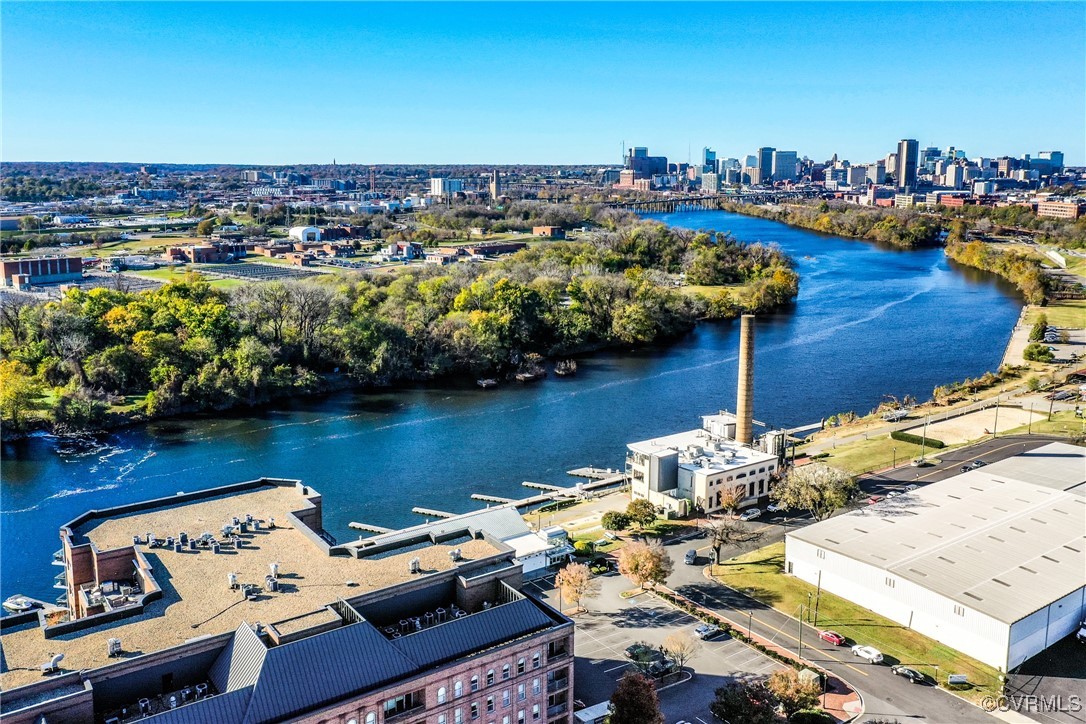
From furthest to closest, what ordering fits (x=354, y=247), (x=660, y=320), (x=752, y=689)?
(x=354, y=247)
(x=660, y=320)
(x=752, y=689)

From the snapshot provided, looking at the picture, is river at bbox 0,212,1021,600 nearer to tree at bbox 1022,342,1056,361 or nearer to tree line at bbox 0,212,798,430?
tree line at bbox 0,212,798,430

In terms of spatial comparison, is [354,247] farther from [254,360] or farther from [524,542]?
[524,542]

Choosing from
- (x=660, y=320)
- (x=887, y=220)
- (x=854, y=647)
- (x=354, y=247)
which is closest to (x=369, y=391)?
(x=660, y=320)

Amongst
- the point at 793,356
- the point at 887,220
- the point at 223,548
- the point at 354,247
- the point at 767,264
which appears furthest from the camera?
the point at 887,220

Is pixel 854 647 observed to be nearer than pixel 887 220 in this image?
Yes

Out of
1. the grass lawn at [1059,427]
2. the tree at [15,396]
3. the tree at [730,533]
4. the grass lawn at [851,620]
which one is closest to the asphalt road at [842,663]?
the grass lawn at [851,620]

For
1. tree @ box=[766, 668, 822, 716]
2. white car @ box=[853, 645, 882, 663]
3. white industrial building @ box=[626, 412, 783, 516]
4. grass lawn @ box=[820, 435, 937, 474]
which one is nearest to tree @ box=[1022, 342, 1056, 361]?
grass lawn @ box=[820, 435, 937, 474]

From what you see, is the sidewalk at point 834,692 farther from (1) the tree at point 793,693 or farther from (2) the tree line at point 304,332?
(2) the tree line at point 304,332
